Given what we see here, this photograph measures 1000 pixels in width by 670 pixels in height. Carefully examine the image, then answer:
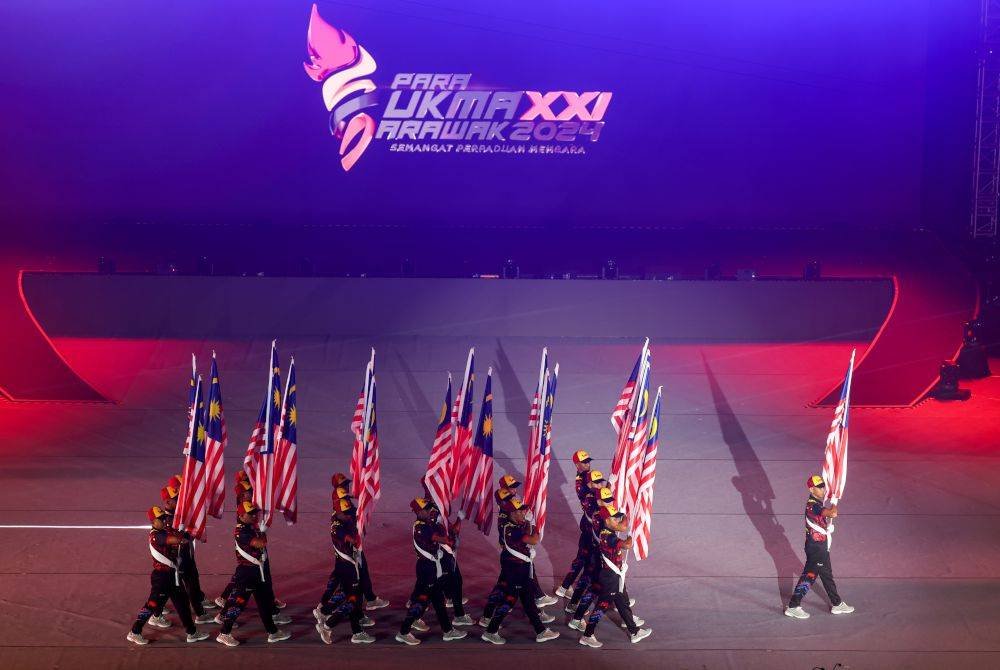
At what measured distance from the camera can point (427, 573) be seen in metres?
10.1

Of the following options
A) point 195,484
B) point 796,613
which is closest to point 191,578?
point 195,484

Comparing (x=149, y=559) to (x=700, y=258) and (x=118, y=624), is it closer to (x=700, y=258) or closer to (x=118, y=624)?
(x=118, y=624)

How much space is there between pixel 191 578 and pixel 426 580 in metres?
2.29

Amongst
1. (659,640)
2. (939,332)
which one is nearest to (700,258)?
(939,332)

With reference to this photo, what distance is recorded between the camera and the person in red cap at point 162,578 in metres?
9.86

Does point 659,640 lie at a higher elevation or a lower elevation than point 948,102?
lower

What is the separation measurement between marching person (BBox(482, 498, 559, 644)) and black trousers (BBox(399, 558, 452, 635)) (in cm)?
47

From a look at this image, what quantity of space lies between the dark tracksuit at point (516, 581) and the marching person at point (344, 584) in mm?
1243

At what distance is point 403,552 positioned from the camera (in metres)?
12.2

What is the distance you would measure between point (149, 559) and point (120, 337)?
8.36 meters

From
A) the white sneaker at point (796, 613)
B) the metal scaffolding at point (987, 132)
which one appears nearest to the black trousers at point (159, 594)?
the white sneaker at point (796, 613)

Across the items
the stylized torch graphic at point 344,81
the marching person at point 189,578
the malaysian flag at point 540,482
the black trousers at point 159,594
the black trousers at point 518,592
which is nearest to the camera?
the black trousers at point 159,594

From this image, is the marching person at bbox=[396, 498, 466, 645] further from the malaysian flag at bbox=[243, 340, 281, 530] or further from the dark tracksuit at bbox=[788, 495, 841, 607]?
the dark tracksuit at bbox=[788, 495, 841, 607]

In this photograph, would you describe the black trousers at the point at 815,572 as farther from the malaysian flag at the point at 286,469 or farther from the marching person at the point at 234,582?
the malaysian flag at the point at 286,469
